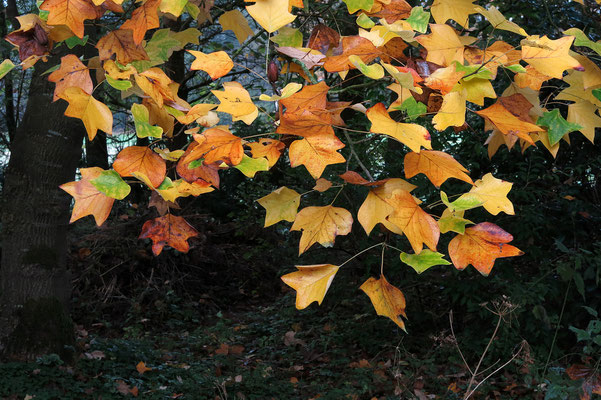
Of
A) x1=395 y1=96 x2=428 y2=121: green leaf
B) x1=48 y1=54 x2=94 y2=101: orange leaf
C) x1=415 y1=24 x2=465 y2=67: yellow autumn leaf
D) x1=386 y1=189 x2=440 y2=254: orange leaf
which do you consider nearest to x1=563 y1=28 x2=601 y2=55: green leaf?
x1=415 y1=24 x2=465 y2=67: yellow autumn leaf

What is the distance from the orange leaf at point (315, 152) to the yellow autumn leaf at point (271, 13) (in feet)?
0.80

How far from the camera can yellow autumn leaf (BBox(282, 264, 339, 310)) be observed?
98 centimetres

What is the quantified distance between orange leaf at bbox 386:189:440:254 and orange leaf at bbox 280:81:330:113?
0.21 m

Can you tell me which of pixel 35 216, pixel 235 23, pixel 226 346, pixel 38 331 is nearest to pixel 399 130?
pixel 235 23

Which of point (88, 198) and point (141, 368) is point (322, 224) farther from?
point (141, 368)

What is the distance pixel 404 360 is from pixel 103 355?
2.30 m

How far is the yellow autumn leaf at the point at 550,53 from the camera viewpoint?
0.98 m

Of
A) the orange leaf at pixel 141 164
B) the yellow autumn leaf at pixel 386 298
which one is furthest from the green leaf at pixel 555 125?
the orange leaf at pixel 141 164

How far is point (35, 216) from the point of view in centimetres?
342

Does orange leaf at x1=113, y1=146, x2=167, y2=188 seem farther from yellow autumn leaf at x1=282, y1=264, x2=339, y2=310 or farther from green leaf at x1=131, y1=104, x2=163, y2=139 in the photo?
yellow autumn leaf at x1=282, y1=264, x2=339, y2=310

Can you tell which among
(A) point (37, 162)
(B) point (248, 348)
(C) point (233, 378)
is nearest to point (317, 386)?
(C) point (233, 378)

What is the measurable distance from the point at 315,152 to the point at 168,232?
555 millimetres

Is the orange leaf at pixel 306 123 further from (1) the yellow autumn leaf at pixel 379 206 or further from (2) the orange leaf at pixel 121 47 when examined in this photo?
(2) the orange leaf at pixel 121 47

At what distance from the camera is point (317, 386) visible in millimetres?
3992
